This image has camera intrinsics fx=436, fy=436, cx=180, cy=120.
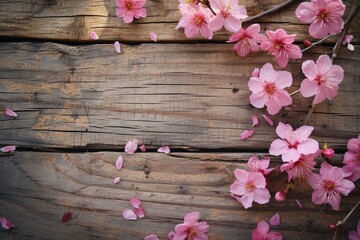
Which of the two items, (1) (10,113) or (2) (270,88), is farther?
(1) (10,113)

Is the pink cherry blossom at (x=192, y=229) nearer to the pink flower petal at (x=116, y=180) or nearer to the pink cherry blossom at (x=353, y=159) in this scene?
the pink flower petal at (x=116, y=180)

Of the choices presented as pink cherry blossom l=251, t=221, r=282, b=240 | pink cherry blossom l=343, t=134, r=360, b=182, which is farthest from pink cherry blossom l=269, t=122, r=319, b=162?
pink cherry blossom l=251, t=221, r=282, b=240

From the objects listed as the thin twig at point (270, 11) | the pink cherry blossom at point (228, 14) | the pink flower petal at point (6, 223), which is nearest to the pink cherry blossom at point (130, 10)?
the pink cherry blossom at point (228, 14)

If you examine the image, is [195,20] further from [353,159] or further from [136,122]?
[353,159]

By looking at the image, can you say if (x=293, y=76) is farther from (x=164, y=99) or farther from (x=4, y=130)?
(x=4, y=130)

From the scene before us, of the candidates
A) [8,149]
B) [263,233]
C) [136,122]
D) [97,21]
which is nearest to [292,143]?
[263,233]
